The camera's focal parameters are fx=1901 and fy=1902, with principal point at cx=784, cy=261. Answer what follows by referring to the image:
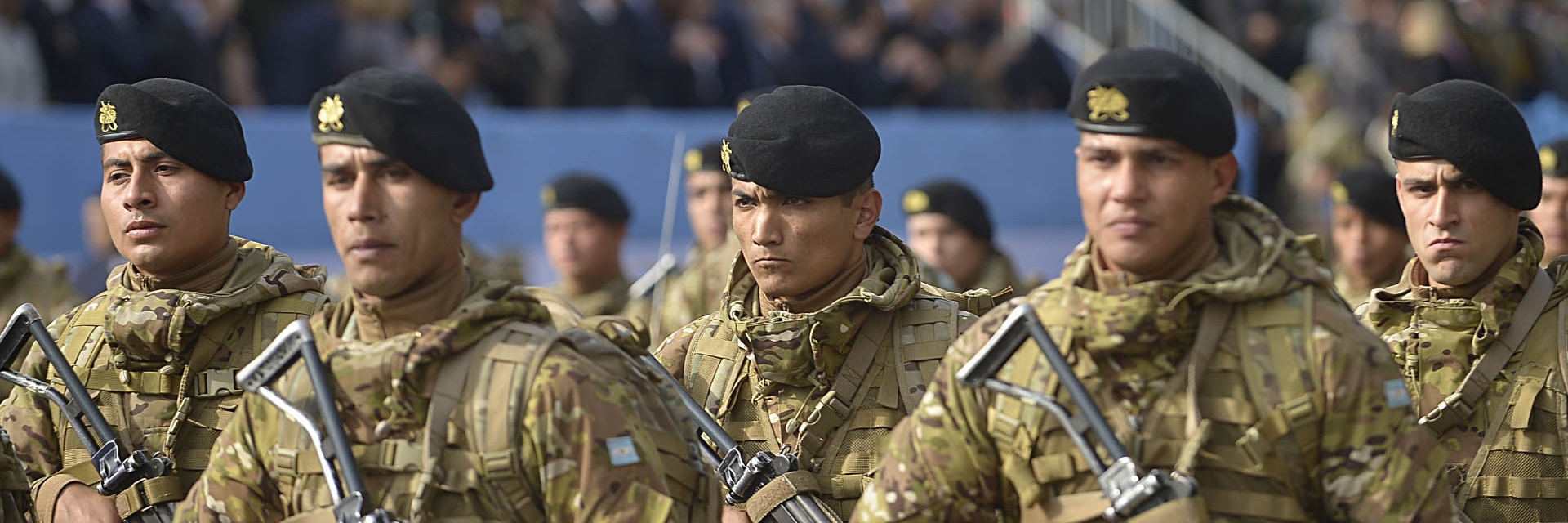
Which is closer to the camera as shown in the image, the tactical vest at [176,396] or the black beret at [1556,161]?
the tactical vest at [176,396]

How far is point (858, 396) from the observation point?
563cm

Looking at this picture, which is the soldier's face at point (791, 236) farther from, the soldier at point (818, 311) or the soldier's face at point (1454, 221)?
the soldier's face at point (1454, 221)

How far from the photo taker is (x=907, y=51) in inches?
747

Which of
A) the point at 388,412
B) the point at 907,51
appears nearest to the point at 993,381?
the point at 388,412

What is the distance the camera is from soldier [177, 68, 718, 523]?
3984 mm

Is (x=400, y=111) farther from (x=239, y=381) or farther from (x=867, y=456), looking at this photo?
(x=867, y=456)

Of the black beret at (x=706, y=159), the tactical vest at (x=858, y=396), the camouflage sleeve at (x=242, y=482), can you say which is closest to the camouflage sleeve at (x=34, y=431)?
the camouflage sleeve at (x=242, y=482)

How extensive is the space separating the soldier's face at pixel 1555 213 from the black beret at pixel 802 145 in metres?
3.04

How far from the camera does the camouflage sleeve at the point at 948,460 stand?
13.4ft

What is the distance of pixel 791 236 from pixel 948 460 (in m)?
1.63

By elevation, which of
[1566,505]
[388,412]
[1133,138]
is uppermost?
[1133,138]

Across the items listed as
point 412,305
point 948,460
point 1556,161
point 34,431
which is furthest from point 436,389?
point 1556,161

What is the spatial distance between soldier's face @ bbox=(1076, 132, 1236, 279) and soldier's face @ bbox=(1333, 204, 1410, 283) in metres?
5.12

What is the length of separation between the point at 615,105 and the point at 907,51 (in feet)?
13.4
